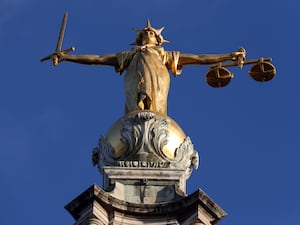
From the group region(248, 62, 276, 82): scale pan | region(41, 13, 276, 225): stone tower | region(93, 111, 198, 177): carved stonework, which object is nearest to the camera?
region(41, 13, 276, 225): stone tower

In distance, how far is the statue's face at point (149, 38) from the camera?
49531 mm

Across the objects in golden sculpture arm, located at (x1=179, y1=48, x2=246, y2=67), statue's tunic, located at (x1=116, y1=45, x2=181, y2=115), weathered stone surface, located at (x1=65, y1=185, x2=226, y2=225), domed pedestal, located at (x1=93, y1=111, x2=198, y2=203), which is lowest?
weathered stone surface, located at (x1=65, y1=185, x2=226, y2=225)

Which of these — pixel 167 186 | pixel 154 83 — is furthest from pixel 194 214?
pixel 154 83

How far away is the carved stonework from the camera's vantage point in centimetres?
4550

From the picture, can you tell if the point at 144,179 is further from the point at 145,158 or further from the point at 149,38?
the point at 149,38

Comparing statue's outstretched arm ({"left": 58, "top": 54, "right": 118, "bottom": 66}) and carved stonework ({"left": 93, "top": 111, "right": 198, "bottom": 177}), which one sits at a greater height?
statue's outstretched arm ({"left": 58, "top": 54, "right": 118, "bottom": 66})

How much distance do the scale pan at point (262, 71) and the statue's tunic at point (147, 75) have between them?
83.0 inches

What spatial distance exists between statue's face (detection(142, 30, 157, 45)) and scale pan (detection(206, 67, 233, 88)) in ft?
6.16

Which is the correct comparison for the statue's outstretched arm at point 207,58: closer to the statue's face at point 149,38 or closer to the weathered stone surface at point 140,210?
the statue's face at point 149,38

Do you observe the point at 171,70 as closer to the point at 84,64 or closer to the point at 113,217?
the point at 84,64

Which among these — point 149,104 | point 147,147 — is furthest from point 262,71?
point 147,147

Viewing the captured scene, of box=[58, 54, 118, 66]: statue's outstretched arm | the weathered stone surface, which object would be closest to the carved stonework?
the weathered stone surface

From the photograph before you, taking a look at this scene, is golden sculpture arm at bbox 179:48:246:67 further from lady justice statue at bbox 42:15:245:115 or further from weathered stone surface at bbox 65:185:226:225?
weathered stone surface at bbox 65:185:226:225

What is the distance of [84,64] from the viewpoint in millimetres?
49500
